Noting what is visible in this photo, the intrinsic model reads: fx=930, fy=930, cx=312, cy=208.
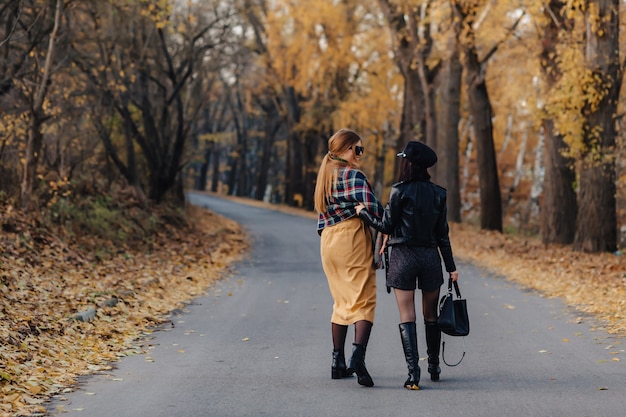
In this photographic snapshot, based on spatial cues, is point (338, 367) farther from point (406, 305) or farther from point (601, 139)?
point (601, 139)

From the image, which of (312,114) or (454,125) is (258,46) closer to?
(312,114)

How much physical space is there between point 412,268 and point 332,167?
3.53 ft

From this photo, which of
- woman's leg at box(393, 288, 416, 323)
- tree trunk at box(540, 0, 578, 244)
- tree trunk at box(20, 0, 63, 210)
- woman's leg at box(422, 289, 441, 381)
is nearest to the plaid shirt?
woman's leg at box(393, 288, 416, 323)

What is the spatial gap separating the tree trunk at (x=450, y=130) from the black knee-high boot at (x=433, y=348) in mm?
24407

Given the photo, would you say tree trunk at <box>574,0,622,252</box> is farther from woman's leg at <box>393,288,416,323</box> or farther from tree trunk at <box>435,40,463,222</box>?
woman's leg at <box>393,288,416,323</box>

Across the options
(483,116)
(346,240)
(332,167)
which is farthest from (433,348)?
(483,116)

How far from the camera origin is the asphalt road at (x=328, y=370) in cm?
Result: 660

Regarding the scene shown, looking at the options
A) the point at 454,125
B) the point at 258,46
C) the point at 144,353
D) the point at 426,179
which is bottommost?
the point at 144,353

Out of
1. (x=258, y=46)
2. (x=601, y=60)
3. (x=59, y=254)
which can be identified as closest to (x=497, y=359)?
(x=59, y=254)

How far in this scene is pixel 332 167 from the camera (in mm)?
7746

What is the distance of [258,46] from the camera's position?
47188 mm

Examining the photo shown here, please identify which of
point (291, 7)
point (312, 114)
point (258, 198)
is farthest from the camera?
point (258, 198)

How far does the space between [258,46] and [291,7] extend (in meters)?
6.01

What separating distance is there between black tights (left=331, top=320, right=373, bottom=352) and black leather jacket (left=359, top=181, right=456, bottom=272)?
2.35 feet
